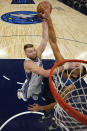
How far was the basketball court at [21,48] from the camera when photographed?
3.17 m

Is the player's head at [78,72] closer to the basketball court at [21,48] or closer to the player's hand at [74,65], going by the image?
the player's hand at [74,65]

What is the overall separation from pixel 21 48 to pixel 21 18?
3943 mm

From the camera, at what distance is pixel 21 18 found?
9391 mm

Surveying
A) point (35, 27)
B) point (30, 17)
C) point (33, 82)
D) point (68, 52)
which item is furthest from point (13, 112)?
point (30, 17)

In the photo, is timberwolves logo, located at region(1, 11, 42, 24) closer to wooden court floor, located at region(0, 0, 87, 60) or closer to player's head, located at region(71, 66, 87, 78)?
wooden court floor, located at region(0, 0, 87, 60)

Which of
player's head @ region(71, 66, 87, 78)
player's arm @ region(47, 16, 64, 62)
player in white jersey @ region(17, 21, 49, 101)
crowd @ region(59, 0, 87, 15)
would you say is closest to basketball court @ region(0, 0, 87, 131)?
player in white jersey @ region(17, 21, 49, 101)

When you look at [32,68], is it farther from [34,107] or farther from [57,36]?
[57,36]

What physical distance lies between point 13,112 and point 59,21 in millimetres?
7539

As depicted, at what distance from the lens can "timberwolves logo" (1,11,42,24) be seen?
899 cm

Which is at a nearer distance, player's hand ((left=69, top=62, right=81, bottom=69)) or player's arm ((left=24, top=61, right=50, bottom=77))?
player's hand ((left=69, top=62, right=81, bottom=69))

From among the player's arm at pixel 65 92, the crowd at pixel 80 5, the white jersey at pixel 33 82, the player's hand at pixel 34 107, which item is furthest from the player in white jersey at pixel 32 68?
the crowd at pixel 80 5

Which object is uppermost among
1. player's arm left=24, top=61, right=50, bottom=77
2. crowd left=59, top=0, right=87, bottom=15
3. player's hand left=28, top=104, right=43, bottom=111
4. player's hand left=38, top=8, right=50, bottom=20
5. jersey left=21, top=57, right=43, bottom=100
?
crowd left=59, top=0, right=87, bottom=15

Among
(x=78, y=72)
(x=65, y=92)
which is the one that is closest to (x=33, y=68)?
(x=65, y=92)

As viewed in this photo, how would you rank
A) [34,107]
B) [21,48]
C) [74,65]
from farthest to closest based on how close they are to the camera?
[21,48] < [34,107] < [74,65]
